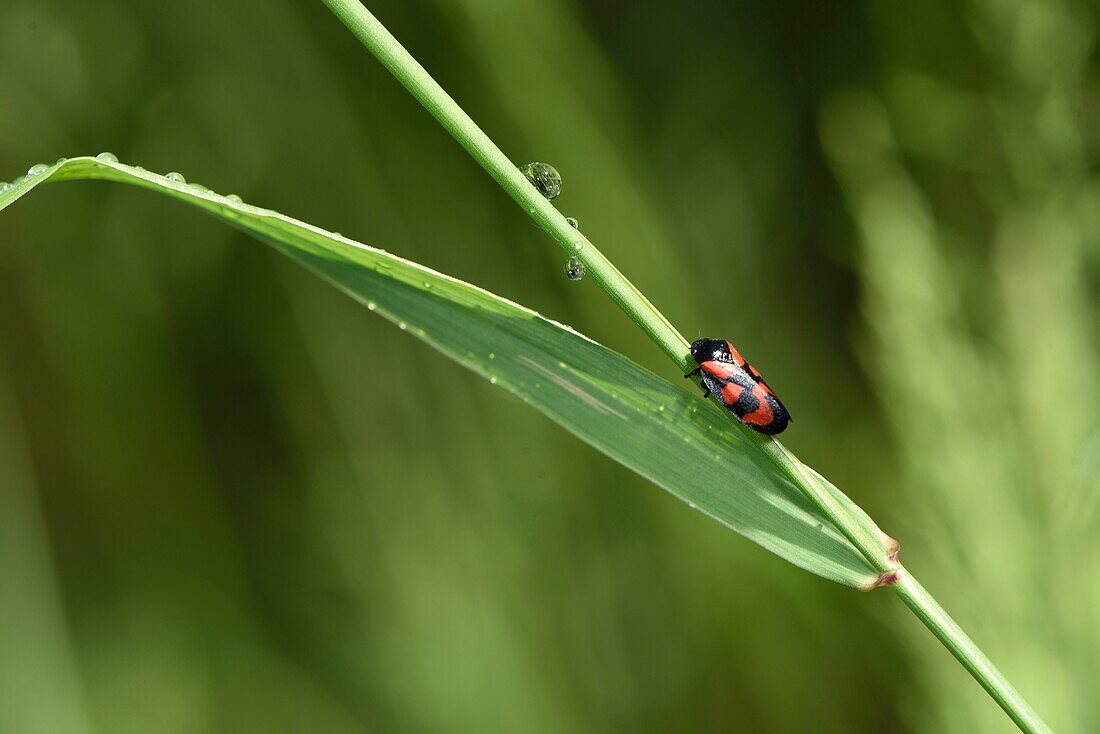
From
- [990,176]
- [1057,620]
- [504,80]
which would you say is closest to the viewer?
[1057,620]

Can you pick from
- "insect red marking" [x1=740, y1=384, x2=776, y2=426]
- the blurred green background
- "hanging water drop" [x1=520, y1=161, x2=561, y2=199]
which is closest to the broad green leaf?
"insect red marking" [x1=740, y1=384, x2=776, y2=426]

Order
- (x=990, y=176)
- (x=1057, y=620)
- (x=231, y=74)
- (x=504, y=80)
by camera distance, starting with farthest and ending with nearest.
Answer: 1. (x=231, y=74)
2. (x=504, y=80)
3. (x=990, y=176)
4. (x=1057, y=620)

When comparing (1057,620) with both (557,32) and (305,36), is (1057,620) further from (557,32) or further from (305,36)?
(305,36)

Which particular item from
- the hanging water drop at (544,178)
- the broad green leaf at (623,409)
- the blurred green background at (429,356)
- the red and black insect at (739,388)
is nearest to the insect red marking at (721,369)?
the red and black insect at (739,388)

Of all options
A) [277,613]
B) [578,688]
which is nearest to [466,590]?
[578,688]

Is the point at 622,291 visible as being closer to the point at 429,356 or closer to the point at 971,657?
the point at 971,657

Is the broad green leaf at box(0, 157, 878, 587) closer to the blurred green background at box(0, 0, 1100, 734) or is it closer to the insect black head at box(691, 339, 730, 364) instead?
the insect black head at box(691, 339, 730, 364)
